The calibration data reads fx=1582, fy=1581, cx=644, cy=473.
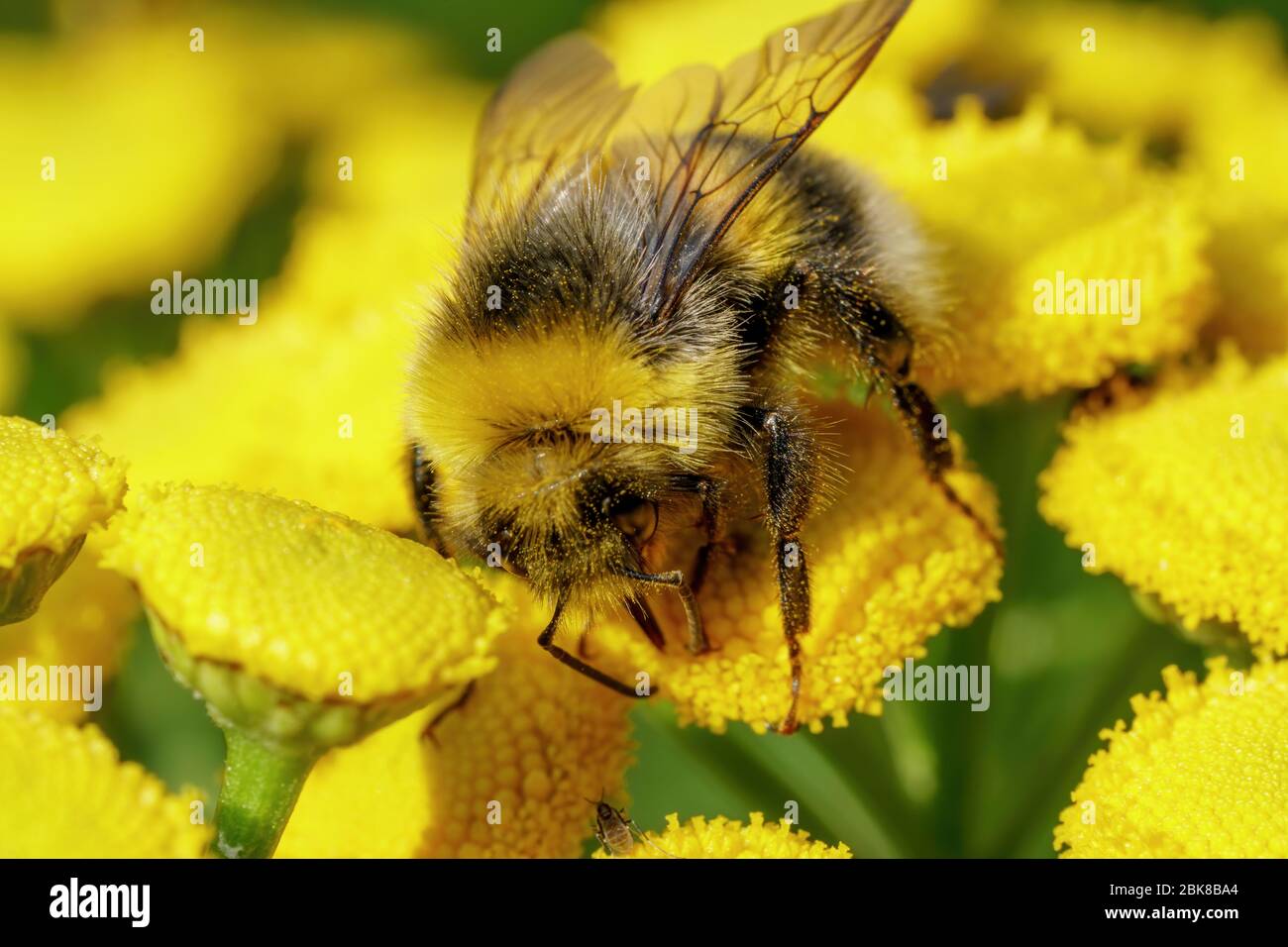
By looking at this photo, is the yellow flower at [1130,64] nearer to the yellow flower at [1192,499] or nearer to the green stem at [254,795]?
the yellow flower at [1192,499]

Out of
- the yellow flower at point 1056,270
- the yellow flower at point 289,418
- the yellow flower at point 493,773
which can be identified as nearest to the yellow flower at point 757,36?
the yellow flower at point 1056,270

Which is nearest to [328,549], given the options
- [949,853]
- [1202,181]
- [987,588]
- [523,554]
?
[523,554]

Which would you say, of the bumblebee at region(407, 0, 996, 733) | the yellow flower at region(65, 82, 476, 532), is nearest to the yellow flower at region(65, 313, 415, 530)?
the yellow flower at region(65, 82, 476, 532)

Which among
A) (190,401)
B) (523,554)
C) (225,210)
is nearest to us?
(523,554)

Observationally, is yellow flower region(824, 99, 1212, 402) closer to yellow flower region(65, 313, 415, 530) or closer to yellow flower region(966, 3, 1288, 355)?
yellow flower region(966, 3, 1288, 355)

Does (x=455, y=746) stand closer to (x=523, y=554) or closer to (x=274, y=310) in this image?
(x=523, y=554)

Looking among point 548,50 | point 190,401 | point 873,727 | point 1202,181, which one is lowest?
point 873,727
